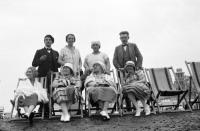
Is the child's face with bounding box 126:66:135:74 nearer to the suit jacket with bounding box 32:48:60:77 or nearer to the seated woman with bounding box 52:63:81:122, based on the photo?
the seated woman with bounding box 52:63:81:122

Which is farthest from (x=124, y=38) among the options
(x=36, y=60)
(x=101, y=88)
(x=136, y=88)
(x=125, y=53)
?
(x=36, y=60)

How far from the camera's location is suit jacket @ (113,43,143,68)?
243 inches

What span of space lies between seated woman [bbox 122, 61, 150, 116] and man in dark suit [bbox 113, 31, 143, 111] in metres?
0.66

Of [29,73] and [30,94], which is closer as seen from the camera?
[30,94]

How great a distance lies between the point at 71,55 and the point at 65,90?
120 centimetres

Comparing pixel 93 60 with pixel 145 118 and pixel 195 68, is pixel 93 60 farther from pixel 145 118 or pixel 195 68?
pixel 195 68

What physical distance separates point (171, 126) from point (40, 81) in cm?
293

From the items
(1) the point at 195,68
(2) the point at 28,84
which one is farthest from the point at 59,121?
(1) the point at 195,68

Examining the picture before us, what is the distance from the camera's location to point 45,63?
5961mm

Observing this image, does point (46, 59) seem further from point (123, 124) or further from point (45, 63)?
point (123, 124)

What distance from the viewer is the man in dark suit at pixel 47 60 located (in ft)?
19.4

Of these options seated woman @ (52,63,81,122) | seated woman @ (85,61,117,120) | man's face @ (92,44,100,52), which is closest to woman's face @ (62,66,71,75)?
seated woman @ (52,63,81,122)

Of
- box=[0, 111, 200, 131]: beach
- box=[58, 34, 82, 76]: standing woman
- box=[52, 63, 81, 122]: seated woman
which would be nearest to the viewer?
box=[0, 111, 200, 131]: beach

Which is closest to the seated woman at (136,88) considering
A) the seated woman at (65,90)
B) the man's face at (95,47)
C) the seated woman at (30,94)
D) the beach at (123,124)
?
the beach at (123,124)
